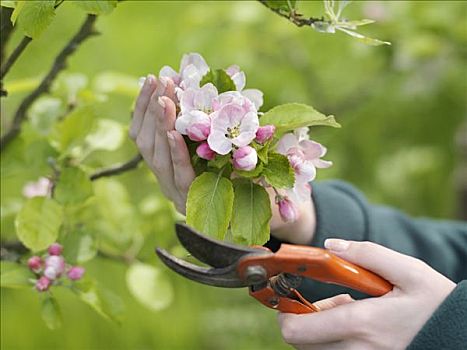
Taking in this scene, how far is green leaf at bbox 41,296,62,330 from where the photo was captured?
1.22 meters

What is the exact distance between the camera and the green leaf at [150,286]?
1508 mm

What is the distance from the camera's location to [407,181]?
279cm

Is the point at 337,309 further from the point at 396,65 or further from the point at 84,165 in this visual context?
the point at 396,65

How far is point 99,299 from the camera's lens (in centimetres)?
127

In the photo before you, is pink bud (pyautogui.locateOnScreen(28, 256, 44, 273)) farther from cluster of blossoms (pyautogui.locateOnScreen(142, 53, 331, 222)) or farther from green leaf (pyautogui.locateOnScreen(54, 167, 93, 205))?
cluster of blossoms (pyautogui.locateOnScreen(142, 53, 331, 222))

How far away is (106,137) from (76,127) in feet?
0.35

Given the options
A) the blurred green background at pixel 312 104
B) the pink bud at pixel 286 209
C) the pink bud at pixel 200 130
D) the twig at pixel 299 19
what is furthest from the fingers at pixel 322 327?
the blurred green background at pixel 312 104

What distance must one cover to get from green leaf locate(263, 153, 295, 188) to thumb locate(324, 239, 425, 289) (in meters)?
0.09

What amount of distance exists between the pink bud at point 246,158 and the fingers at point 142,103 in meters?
0.15

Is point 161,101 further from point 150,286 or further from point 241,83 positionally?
point 150,286

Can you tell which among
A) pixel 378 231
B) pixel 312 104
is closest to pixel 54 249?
pixel 378 231

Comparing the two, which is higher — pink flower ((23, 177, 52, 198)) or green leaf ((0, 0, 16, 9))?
green leaf ((0, 0, 16, 9))

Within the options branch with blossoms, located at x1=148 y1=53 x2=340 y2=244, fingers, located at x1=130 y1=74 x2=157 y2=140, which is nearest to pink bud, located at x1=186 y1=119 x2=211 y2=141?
branch with blossoms, located at x1=148 y1=53 x2=340 y2=244

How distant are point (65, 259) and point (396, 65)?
1.36m
